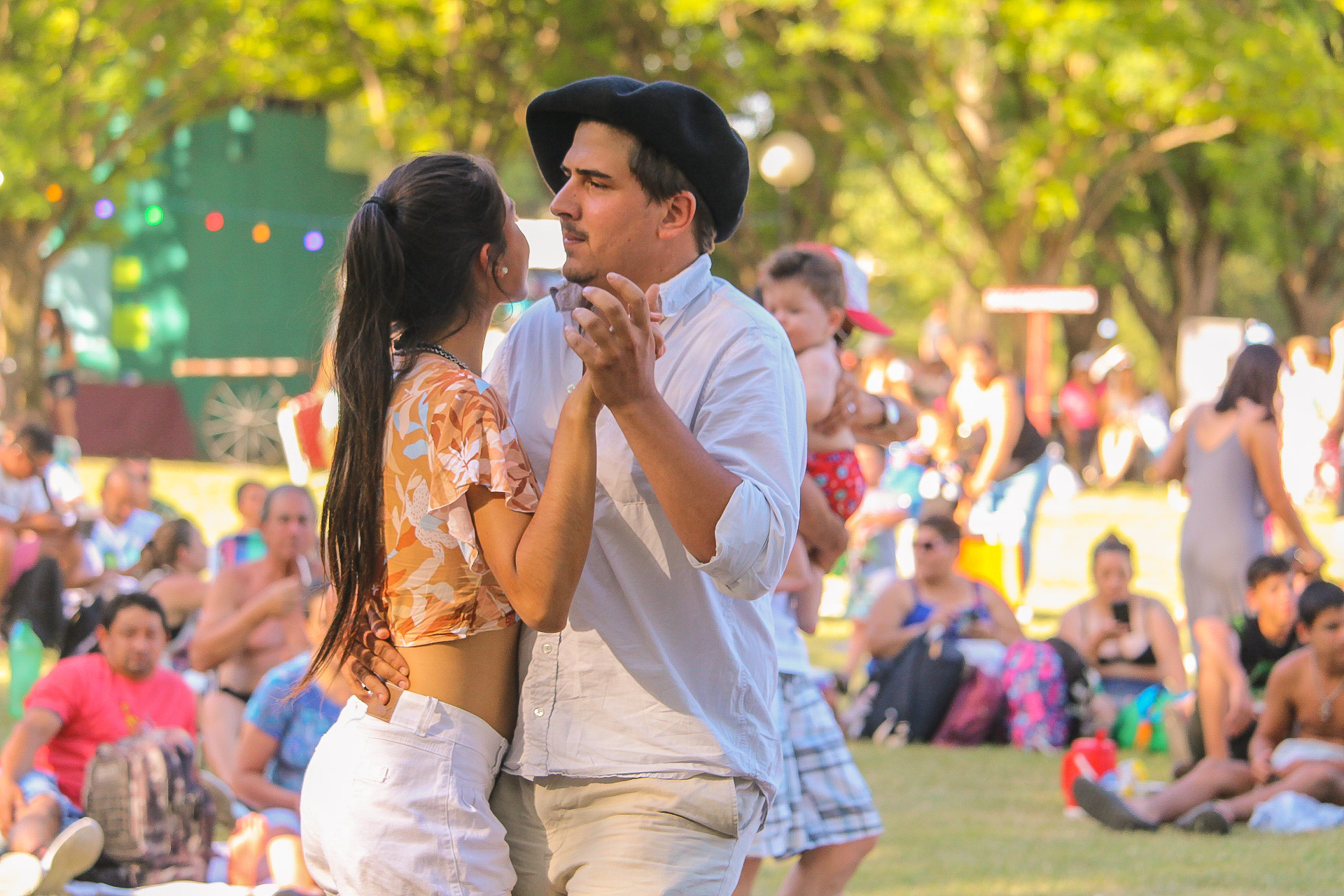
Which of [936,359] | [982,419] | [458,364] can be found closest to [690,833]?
[458,364]

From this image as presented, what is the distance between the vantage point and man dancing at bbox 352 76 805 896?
216 centimetres

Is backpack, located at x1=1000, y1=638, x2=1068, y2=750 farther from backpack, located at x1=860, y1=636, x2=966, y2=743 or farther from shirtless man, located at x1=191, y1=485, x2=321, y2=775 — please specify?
shirtless man, located at x1=191, y1=485, x2=321, y2=775

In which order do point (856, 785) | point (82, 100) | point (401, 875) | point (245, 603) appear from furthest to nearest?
point (82, 100)
point (245, 603)
point (856, 785)
point (401, 875)

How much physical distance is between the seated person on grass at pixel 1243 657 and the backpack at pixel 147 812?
411 centimetres

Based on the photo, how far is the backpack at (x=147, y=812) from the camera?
16.2 ft

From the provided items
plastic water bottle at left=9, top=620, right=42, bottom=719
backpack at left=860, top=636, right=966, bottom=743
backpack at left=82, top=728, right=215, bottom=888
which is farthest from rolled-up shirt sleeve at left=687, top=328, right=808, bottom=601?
plastic water bottle at left=9, top=620, right=42, bottom=719

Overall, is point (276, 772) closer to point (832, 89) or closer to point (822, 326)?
point (822, 326)

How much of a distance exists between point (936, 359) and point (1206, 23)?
206 inches

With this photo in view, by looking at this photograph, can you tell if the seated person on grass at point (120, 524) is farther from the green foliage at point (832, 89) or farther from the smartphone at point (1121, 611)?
the green foliage at point (832, 89)

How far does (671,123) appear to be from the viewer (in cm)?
230

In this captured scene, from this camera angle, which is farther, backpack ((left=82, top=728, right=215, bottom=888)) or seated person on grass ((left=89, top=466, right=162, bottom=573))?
seated person on grass ((left=89, top=466, right=162, bottom=573))

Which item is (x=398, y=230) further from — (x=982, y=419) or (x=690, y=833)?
(x=982, y=419)

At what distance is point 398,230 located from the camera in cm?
226

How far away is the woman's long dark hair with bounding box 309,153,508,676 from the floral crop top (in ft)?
0.10
